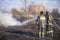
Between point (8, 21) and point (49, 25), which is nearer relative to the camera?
point (49, 25)

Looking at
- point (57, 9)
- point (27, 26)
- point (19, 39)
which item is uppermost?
point (57, 9)

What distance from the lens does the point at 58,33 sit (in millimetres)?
3201

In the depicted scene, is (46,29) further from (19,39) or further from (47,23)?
(19,39)

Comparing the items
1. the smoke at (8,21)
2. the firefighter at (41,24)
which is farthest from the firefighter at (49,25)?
the smoke at (8,21)

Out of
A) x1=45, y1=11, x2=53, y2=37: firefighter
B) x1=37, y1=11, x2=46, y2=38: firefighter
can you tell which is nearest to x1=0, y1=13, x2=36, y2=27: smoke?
x1=37, y1=11, x2=46, y2=38: firefighter

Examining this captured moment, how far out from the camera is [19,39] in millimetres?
3266

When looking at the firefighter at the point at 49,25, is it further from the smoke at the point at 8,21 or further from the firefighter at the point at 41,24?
the smoke at the point at 8,21

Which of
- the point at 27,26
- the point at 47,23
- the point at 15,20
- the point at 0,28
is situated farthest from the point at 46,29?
the point at 0,28

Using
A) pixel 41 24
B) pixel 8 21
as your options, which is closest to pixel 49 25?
pixel 41 24

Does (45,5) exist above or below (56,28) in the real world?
above

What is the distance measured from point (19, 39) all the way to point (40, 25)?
412 mm

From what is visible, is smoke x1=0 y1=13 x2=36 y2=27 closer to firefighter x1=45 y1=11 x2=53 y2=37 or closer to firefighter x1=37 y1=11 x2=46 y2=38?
firefighter x1=37 y1=11 x2=46 y2=38

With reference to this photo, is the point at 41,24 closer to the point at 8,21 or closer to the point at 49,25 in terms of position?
the point at 49,25

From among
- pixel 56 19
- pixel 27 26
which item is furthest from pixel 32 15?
pixel 56 19
